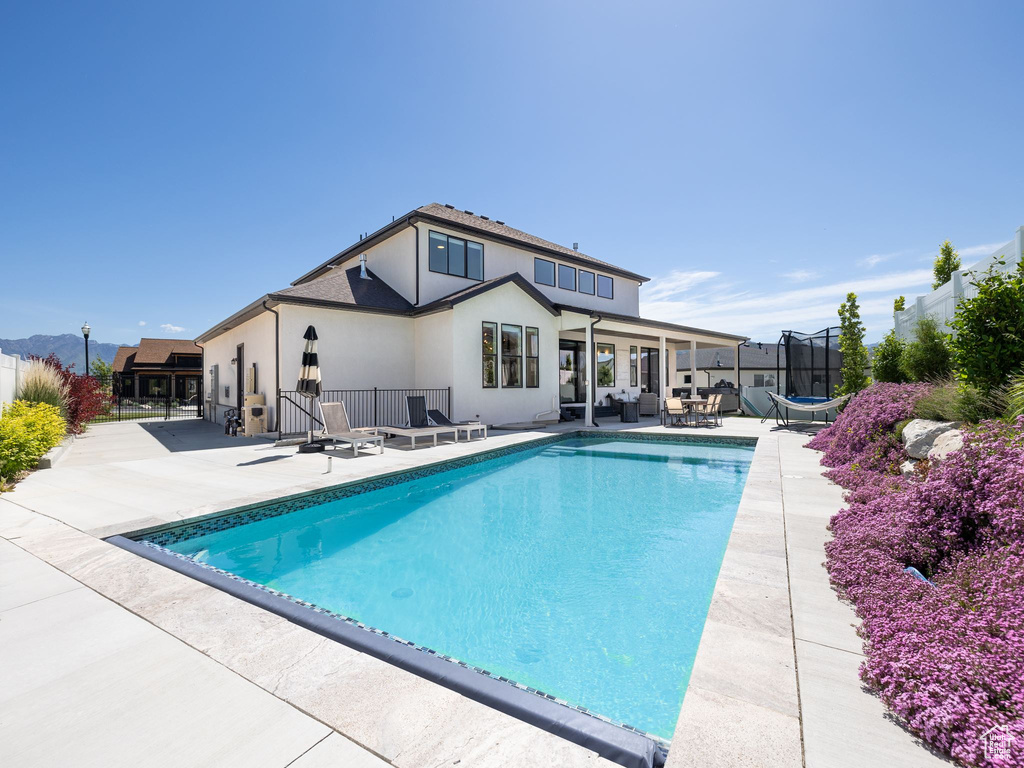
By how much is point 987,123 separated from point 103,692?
578 inches

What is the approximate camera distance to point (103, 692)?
1951 mm

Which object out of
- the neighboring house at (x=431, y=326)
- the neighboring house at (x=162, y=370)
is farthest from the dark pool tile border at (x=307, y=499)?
→ the neighboring house at (x=162, y=370)

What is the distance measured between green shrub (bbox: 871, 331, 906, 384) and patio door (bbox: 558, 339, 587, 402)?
9278 mm

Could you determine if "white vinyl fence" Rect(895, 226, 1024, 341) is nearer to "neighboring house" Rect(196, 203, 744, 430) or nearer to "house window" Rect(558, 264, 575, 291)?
"neighboring house" Rect(196, 203, 744, 430)

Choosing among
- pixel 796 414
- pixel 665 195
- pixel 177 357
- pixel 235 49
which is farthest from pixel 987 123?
pixel 177 357

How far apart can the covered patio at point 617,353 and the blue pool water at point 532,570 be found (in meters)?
7.54

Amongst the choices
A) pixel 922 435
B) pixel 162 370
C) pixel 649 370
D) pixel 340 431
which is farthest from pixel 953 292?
pixel 162 370

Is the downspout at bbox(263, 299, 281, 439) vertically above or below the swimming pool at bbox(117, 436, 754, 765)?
above

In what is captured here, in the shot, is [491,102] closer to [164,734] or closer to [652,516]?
[652,516]

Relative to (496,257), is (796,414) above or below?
below

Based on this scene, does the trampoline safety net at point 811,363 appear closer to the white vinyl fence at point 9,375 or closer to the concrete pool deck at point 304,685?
the concrete pool deck at point 304,685

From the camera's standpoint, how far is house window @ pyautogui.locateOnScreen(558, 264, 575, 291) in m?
17.8

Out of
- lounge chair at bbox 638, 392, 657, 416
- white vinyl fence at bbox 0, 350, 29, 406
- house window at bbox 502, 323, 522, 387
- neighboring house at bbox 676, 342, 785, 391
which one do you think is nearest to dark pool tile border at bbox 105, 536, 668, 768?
white vinyl fence at bbox 0, 350, 29, 406

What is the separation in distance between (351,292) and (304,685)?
1189cm
